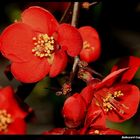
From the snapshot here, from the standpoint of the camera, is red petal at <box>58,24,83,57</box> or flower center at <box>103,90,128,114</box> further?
flower center at <box>103,90,128,114</box>

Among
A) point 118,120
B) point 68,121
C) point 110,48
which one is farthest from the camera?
point 110,48

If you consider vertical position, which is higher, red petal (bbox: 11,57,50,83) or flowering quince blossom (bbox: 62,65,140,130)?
red petal (bbox: 11,57,50,83)

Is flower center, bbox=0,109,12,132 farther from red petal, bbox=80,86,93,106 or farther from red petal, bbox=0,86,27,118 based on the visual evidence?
red petal, bbox=80,86,93,106

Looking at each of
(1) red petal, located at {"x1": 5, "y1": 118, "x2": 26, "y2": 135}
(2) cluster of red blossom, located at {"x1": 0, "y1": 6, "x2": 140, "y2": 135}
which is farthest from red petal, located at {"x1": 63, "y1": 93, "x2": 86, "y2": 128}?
(1) red petal, located at {"x1": 5, "y1": 118, "x2": 26, "y2": 135}

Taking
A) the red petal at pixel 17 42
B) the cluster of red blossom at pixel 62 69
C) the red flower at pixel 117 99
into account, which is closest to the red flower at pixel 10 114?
the cluster of red blossom at pixel 62 69

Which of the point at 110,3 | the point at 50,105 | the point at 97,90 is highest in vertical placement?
the point at 110,3

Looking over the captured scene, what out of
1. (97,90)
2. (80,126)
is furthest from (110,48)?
(80,126)

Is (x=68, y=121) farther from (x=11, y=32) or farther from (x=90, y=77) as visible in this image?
(x=11, y=32)

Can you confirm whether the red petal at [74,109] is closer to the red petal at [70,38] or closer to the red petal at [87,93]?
the red petal at [87,93]
